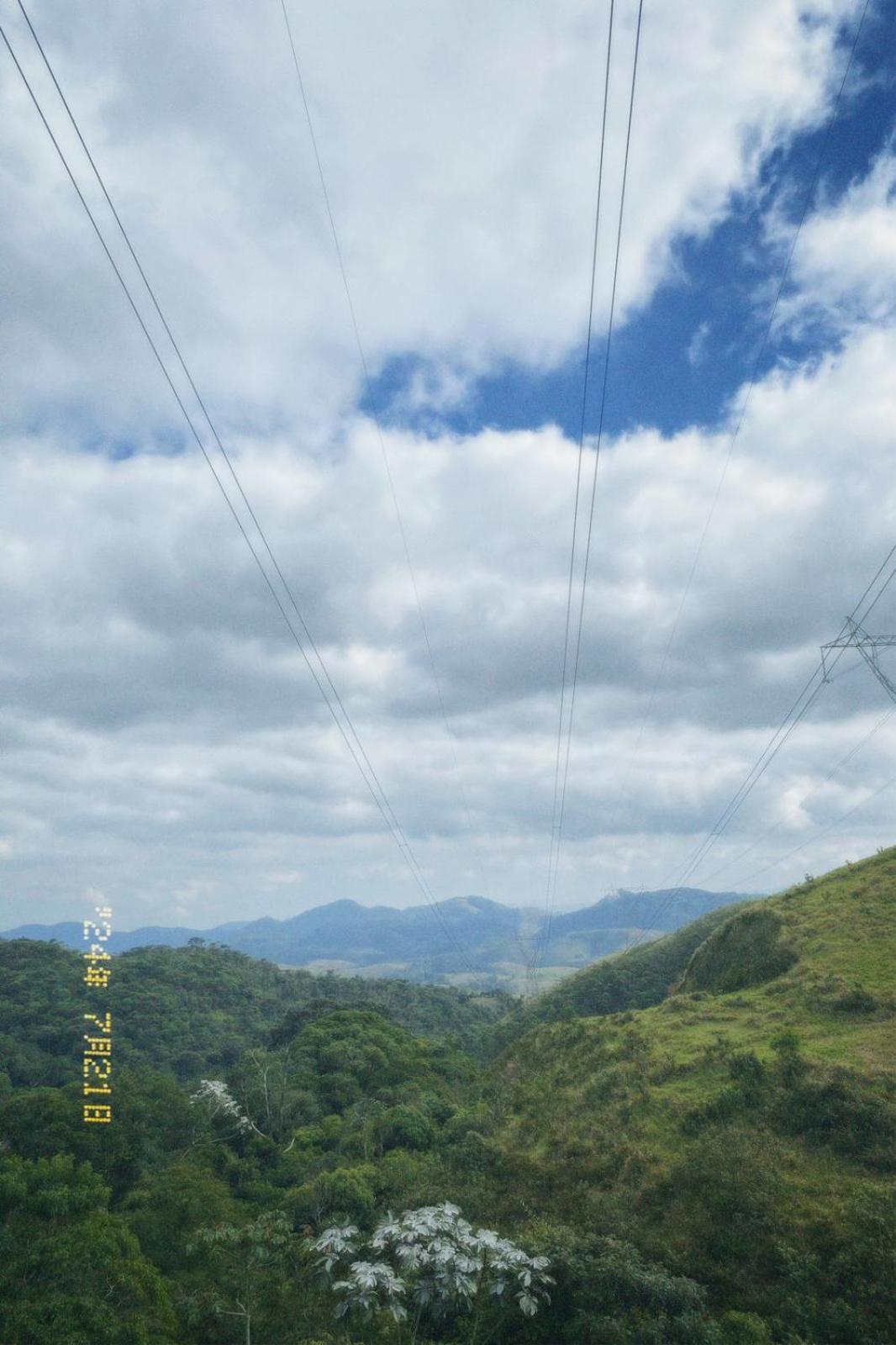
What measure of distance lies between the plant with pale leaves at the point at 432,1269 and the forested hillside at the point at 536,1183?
107 mm

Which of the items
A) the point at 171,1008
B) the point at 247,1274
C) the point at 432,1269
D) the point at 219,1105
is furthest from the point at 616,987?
the point at 432,1269

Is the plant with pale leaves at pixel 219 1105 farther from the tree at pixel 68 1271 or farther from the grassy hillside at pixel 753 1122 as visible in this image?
the tree at pixel 68 1271

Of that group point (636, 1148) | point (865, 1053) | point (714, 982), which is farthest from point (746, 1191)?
point (714, 982)

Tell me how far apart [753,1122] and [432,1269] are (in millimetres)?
16276

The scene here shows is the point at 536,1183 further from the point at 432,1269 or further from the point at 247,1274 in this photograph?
the point at 432,1269

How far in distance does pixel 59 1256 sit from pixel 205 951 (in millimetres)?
175312

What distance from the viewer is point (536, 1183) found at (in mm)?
31641

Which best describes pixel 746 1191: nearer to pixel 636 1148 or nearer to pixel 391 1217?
pixel 636 1148

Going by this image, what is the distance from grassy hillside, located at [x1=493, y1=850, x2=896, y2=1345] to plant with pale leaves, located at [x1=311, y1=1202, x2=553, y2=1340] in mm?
6503

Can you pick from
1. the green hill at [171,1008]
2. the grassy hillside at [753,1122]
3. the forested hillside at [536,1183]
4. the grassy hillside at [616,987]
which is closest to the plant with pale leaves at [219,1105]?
the forested hillside at [536,1183]

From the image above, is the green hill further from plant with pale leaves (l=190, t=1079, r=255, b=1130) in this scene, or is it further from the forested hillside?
the forested hillside

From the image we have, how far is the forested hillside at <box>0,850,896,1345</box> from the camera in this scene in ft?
65.6

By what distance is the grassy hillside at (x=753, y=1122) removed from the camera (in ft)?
70.2

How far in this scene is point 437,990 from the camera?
193125 mm
